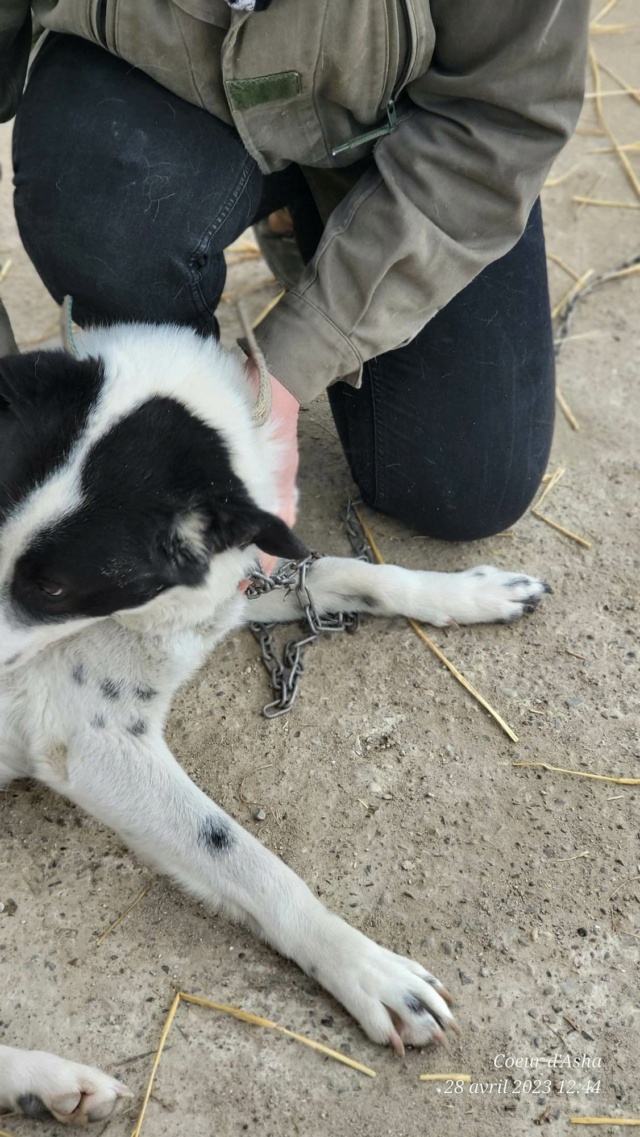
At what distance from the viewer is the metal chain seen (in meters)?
2.94

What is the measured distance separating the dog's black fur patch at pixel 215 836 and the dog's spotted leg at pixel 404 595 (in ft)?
2.91

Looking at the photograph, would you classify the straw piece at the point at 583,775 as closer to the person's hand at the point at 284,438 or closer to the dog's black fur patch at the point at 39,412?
the person's hand at the point at 284,438

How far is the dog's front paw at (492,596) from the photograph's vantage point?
314cm

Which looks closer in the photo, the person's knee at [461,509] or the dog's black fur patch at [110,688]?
the dog's black fur patch at [110,688]

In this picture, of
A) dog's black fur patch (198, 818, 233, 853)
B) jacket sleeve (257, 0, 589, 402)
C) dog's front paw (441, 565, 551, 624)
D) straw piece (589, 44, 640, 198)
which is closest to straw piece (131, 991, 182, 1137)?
dog's black fur patch (198, 818, 233, 853)

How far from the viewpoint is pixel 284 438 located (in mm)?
2531

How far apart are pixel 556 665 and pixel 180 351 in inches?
63.9

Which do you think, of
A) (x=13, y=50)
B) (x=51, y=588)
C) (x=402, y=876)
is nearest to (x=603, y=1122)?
(x=402, y=876)

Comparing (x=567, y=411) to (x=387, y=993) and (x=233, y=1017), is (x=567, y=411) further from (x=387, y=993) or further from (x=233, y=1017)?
(x=233, y=1017)

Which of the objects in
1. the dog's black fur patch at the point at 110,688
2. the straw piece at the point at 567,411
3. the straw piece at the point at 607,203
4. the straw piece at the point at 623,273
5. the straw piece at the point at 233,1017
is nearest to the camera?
the straw piece at the point at 233,1017

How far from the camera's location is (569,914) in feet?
8.05

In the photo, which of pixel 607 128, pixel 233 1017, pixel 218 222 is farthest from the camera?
pixel 607 128

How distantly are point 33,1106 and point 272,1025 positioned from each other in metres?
0.57

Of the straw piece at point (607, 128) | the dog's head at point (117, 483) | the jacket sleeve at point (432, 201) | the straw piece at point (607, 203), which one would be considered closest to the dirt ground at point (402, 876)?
the dog's head at point (117, 483)
